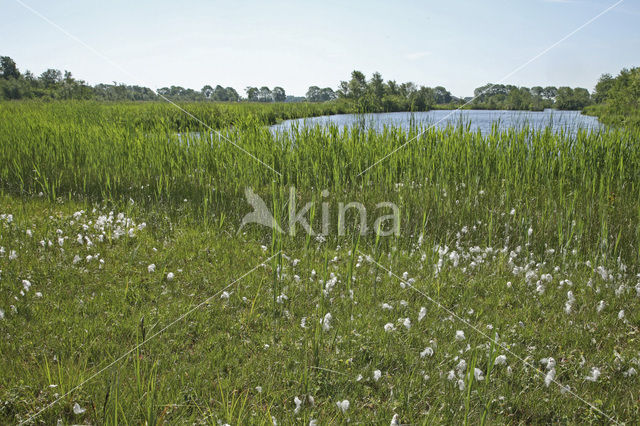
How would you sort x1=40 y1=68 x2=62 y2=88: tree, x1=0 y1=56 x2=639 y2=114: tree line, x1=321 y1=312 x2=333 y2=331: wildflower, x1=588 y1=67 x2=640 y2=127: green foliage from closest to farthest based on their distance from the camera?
x1=321 y1=312 x2=333 y2=331: wildflower → x1=0 y1=56 x2=639 y2=114: tree line → x1=588 y1=67 x2=640 y2=127: green foliage → x1=40 y1=68 x2=62 y2=88: tree

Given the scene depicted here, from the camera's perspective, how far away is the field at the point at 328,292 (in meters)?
2.79

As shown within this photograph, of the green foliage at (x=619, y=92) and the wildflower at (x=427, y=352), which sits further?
the green foliage at (x=619, y=92)

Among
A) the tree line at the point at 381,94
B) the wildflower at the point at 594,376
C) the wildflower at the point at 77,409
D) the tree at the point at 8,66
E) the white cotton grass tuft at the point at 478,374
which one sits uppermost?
the tree at the point at 8,66

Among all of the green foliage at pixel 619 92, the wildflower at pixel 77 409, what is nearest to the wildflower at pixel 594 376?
the wildflower at pixel 77 409

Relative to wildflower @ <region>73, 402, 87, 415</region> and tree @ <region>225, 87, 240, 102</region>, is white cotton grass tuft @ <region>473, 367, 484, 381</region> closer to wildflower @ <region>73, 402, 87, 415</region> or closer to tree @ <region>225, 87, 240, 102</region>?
wildflower @ <region>73, 402, 87, 415</region>

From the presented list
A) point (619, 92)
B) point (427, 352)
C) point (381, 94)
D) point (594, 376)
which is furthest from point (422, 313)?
point (619, 92)

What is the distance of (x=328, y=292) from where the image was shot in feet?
13.5

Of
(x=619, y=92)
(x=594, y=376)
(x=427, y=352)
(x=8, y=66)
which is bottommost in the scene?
(x=594, y=376)

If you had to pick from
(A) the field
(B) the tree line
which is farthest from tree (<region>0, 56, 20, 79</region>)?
(A) the field

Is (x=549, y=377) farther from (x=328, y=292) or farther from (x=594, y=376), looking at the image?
(x=328, y=292)

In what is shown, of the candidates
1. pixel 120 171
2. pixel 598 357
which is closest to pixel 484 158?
pixel 598 357

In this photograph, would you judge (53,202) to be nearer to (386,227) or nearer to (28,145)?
(28,145)

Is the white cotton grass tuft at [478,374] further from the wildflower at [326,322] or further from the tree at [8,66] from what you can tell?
the tree at [8,66]

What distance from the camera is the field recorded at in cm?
279
